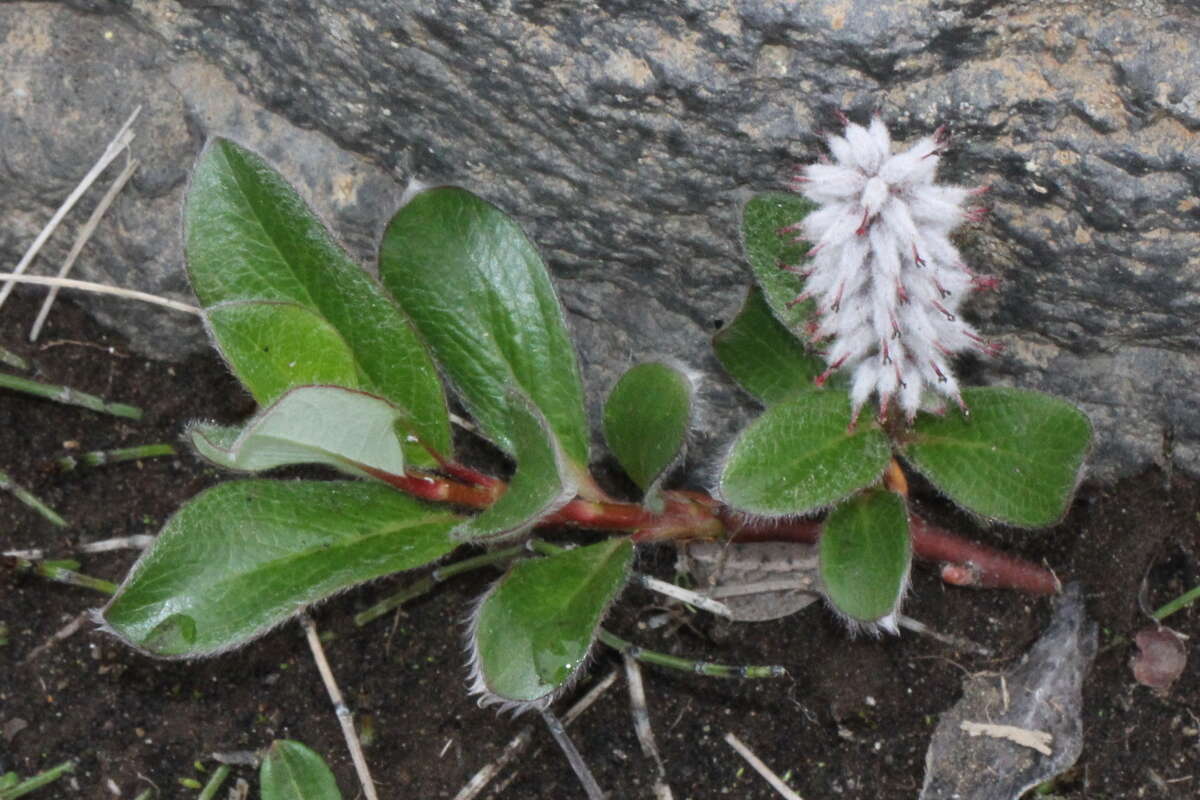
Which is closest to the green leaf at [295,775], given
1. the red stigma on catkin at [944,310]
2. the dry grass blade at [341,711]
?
the dry grass blade at [341,711]

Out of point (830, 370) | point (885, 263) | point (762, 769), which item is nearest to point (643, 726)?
point (762, 769)

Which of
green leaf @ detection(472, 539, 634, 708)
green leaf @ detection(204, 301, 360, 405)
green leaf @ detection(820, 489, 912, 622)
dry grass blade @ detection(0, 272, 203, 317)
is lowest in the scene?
green leaf @ detection(472, 539, 634, 708)

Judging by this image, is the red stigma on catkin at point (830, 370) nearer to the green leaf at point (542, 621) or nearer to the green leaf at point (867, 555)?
the green leaf at point (867, 555)

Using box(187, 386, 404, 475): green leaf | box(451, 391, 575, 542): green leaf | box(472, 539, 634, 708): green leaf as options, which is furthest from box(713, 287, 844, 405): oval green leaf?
box(187, 386, 404, 475): green leaf

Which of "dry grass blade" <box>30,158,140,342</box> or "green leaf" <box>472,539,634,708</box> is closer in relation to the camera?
"green leaf" <box>472,539,634,708</box>

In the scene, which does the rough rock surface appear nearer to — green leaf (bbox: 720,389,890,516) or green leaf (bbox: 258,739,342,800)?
green leaf (bbox: 720,389,890,516)

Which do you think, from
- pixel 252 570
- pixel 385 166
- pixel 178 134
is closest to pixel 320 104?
pixel 385 166
